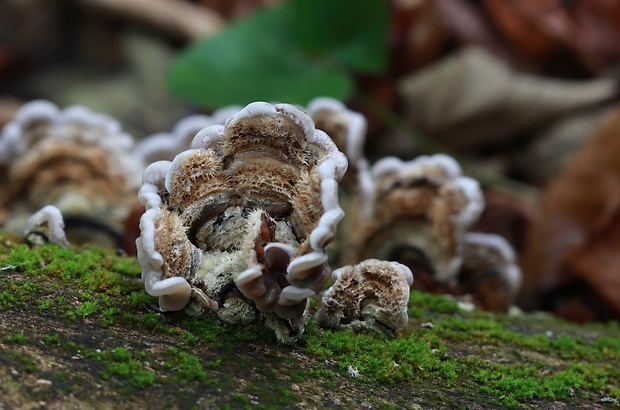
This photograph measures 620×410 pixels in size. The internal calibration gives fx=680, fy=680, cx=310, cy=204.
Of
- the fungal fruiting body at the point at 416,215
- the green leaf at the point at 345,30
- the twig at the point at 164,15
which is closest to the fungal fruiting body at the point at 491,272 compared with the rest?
the fungal fruiting body at the point at 416,215

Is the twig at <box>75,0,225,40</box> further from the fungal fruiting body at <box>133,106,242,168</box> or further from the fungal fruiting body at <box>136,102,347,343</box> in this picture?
the fungal fruiting body at <box>136,102,347,343</box>

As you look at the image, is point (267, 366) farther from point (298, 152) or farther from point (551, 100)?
point (551, 100)

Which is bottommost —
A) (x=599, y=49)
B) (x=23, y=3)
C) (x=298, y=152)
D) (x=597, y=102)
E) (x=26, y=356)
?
(x=26, y=356)

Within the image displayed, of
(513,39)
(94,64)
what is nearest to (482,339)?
(513,39)

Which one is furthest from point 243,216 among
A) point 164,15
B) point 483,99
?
point 164,15

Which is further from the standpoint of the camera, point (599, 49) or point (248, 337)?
point (599, 49)

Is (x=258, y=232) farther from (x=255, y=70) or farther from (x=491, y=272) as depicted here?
(x=255, y=70)
